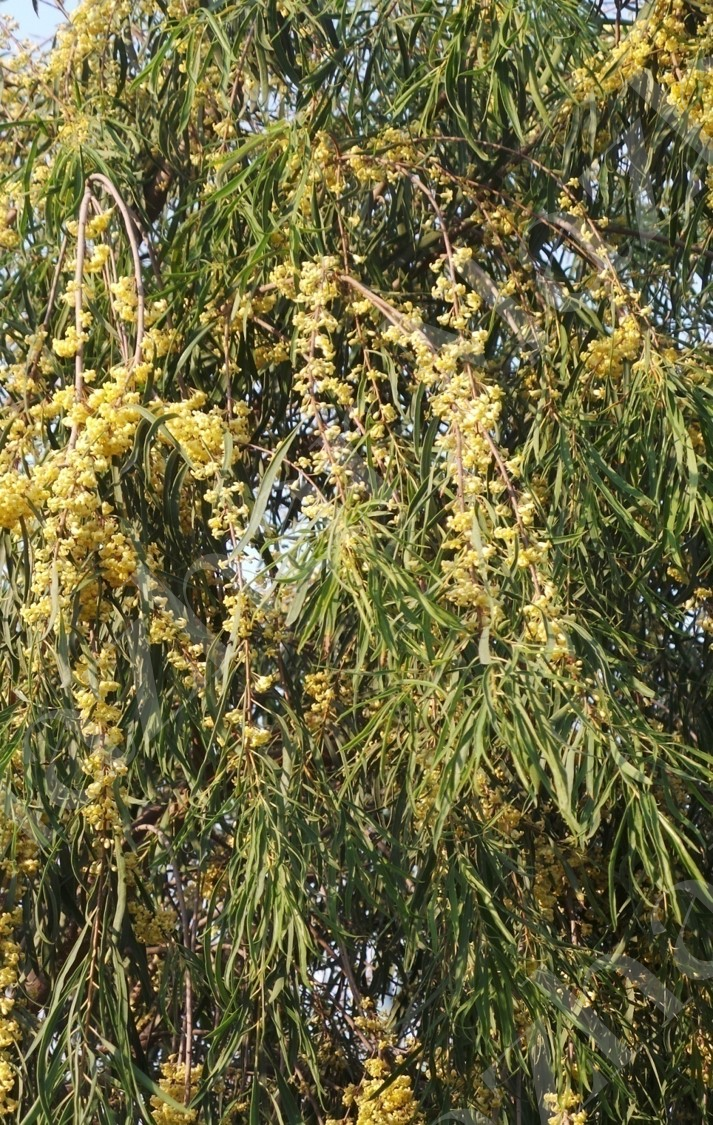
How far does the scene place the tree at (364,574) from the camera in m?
1.53

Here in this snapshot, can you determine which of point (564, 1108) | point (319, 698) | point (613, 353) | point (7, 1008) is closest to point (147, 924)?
point (7, 1008)

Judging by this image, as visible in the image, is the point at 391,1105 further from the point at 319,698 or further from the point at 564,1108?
the point at 319,698

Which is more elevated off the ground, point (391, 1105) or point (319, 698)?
point (319, 698)

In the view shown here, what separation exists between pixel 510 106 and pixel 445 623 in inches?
33.0

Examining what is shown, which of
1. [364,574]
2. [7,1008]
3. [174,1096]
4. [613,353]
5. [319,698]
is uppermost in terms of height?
[613,353]

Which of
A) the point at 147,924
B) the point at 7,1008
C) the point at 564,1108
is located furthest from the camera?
the point at 147,924

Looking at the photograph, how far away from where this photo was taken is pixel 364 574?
4.99 feet

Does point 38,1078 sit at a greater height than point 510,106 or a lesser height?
lesser

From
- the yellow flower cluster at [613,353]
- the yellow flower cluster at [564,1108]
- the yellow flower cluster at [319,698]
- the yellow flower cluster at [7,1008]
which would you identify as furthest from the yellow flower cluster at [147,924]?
the yellow flower cluster at [613,353]

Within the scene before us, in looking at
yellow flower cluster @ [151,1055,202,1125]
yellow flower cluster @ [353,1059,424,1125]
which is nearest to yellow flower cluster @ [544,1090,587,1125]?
yellow flower cluster @ [353,1059,424,1125]

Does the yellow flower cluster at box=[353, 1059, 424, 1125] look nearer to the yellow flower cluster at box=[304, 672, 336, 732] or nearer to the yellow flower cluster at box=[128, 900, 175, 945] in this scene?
the yellow flower cluster at box=[128, 900, 175, 945]

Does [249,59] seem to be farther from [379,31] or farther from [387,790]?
[387,790]

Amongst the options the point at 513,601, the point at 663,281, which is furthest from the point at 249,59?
the point at 513,601

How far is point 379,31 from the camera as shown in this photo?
2088 millimetres
